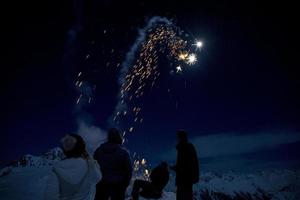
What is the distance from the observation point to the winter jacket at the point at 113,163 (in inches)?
336

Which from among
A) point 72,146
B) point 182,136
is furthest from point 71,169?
point 182,136

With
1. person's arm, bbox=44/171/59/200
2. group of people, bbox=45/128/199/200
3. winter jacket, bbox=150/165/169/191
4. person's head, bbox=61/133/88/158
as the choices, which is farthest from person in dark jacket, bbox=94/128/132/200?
person's arm, bbox=44/171/59/200

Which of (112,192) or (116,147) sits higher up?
(116,147)

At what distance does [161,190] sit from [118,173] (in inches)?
117

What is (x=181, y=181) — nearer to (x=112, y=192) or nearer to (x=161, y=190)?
(x=161, y=190)

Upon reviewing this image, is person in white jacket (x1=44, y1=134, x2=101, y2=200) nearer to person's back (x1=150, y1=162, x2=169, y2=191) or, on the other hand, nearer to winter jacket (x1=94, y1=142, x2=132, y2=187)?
winter jacket (x1=94, y1=142, x2=132, y2=187)

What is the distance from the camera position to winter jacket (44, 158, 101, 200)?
4.34m

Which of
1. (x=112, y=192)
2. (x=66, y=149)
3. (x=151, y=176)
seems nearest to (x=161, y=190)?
(x=151, y=176)

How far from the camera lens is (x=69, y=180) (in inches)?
177

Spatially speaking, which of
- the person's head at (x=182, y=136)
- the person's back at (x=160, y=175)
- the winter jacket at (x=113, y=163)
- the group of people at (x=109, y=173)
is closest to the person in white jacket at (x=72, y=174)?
the group of people at (x=109, y=173)

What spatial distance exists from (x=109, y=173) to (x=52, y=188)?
169 inches

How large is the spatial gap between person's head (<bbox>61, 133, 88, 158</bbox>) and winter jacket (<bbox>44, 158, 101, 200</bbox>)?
0.09m

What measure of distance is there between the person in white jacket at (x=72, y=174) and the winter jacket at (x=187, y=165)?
219 inches

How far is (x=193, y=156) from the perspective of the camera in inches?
397
